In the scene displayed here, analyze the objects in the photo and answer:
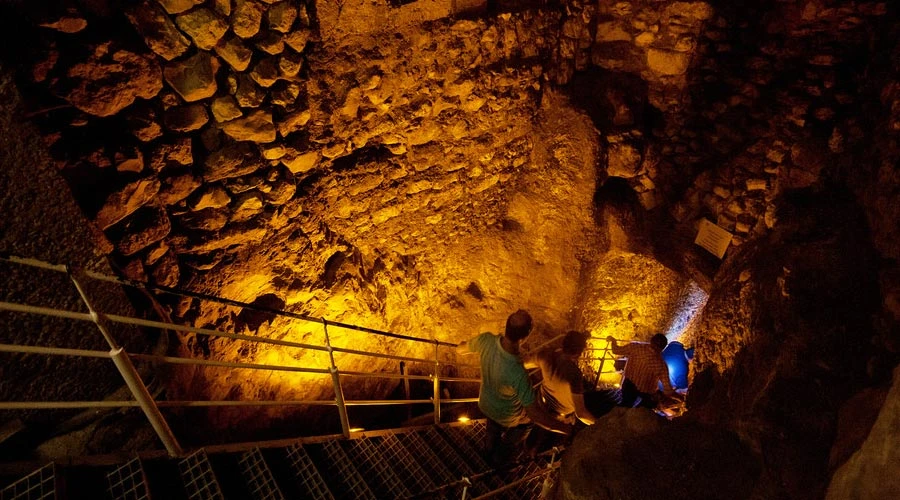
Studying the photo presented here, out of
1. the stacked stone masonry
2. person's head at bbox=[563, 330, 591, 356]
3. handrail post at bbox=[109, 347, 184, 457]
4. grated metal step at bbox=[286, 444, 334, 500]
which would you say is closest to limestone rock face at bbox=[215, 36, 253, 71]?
the stacked stone masonry

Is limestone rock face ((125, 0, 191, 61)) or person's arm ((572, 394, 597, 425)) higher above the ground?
A: limestone rock face ((125, 0, 191, 61))

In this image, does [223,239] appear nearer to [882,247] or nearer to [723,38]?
[882,247]

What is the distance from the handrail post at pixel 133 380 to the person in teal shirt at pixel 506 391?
2.07 m

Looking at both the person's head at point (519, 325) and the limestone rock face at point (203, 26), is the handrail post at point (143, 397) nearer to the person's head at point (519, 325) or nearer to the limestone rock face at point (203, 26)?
the limestone rock face at point (203, 26)

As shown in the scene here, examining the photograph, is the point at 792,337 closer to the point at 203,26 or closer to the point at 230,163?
the point at 230,163

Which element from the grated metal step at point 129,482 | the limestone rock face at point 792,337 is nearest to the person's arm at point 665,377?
the limestone rock face at point 792,337

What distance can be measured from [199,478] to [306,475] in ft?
2.22

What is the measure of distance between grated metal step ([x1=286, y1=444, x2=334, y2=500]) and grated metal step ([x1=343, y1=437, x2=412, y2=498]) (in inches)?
15.4

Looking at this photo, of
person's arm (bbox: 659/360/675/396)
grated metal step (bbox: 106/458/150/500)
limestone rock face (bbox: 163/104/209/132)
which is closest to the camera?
grated metal step (bbox: 106/458/150/500)

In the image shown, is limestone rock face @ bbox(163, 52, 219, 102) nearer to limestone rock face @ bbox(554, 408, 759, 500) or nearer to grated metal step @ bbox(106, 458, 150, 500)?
grated metal step @ bbox(106, 458, 150, 500)

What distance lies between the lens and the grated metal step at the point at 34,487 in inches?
84.5

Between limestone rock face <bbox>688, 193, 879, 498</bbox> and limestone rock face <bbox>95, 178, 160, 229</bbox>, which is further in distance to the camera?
limestone rock face <bbox>95, 178, 160, 229</bbox>

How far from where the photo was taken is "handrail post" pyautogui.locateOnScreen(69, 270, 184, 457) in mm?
2016

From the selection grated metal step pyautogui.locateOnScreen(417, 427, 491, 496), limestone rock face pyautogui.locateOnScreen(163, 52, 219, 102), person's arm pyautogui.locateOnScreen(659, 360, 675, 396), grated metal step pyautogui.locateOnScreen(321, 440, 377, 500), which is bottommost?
person's arm pyautogui.locateOnScreen(659, 360, 675, 396)
